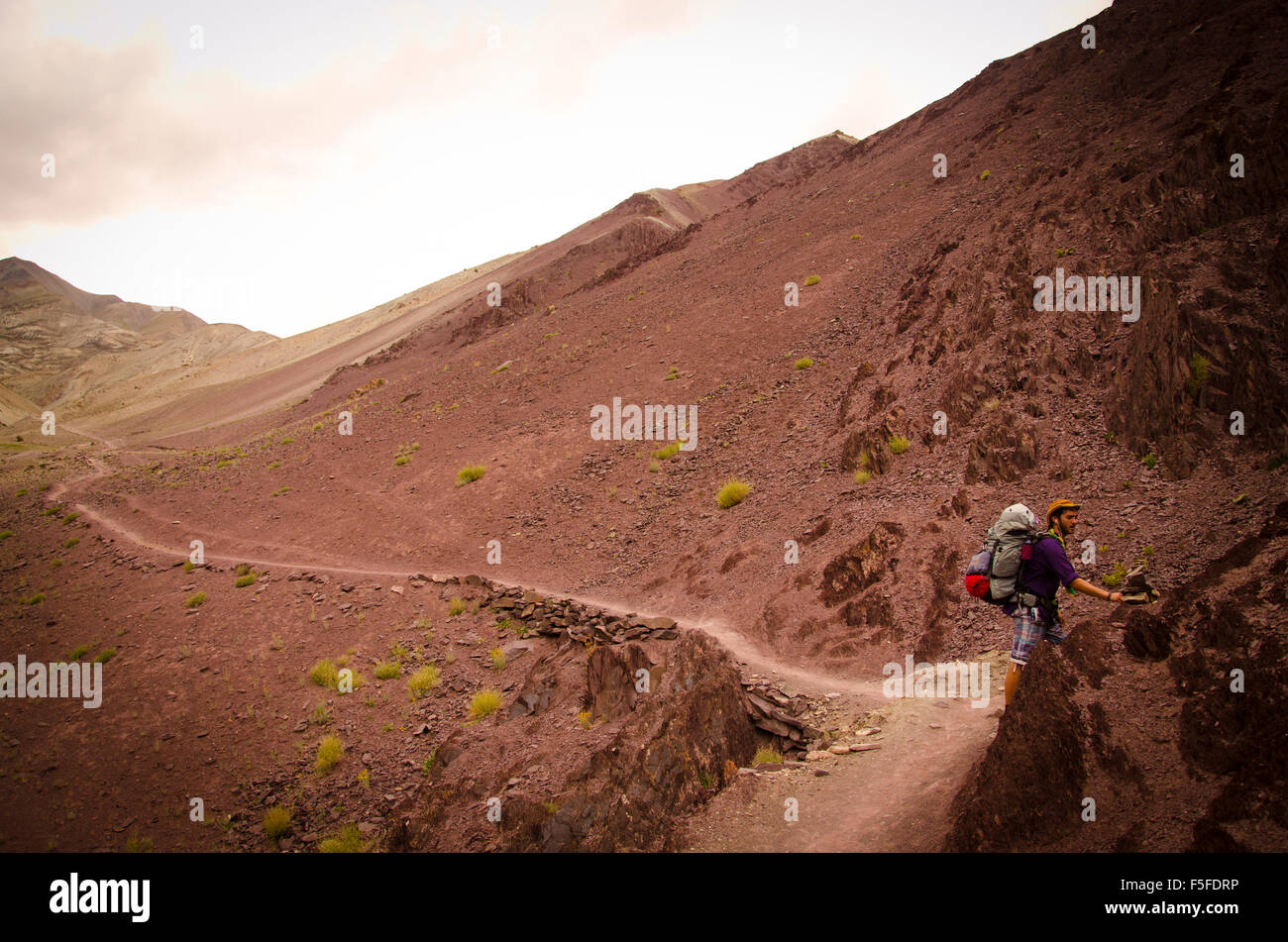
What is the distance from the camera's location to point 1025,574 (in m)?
6.81

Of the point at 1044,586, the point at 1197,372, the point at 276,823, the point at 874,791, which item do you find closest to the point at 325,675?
the point at 276,823

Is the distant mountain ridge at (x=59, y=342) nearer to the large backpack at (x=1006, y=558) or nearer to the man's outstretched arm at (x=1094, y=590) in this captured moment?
the large backpack at (x=1006, y=558)

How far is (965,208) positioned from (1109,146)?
30.5 feet

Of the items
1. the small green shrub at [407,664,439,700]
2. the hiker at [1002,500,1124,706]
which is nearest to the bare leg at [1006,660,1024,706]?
the hiker at [1002,500,1124,706]

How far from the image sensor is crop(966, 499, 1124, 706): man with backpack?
6.73m

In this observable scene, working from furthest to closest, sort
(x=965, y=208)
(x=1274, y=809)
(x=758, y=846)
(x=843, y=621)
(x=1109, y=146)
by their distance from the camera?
(x=965, y=208) → (x=1109, y=146) → (x=843, y=621) → (x=758, y=846) → (x=1274, y=809)

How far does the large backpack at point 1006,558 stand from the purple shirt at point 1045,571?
0.18ft

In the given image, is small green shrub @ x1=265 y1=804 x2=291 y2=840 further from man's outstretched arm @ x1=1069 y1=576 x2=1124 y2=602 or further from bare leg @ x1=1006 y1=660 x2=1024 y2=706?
man's outstretched arm @ x1=1069 y1=576 x2=1124 y2=602

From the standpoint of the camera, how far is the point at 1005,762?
6180mm

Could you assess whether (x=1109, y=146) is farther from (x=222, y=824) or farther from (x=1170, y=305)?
(x=222, y=824)

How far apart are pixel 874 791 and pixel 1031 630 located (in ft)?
8.47

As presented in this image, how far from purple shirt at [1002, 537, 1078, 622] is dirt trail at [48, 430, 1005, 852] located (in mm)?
2138

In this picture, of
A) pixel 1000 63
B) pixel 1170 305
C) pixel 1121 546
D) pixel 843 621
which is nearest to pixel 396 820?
pixel 843 621

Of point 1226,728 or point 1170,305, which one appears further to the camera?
point 1170,305
